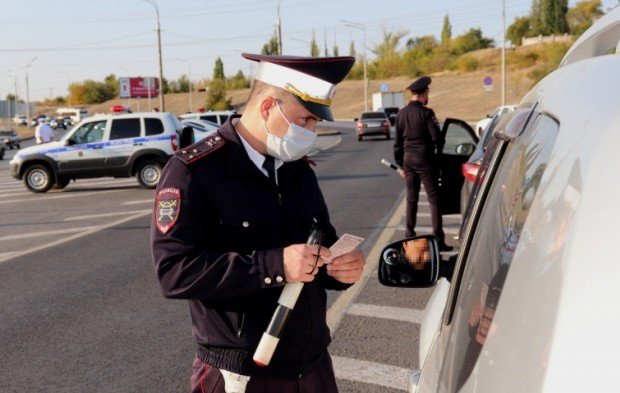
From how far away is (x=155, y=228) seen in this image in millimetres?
2369

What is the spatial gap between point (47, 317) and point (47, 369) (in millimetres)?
1497

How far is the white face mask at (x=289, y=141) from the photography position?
247 centimetres

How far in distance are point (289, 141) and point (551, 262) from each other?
1464mm

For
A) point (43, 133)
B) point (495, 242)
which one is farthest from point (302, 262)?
point (43, 133)

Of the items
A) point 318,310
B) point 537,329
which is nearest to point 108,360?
point 318,310

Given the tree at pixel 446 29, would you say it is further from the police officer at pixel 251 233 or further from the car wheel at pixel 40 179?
the police officer at pixel 251 233

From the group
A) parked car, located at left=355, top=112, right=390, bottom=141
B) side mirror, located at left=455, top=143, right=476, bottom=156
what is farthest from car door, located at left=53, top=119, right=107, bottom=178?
parked car, located at left=355, top=112, right=390, bottom=141

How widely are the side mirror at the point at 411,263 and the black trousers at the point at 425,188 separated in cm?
632

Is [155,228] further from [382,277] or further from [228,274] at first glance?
[382,277]

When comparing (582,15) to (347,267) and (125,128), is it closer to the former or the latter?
→ (125,128)

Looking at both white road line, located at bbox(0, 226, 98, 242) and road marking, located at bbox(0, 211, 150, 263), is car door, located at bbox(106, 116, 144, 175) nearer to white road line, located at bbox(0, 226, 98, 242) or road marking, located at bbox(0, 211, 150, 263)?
road marking, located at bbox(0, 211, 150, 263)

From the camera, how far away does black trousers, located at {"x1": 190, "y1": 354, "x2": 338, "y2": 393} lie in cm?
243

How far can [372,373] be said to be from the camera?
5117mm

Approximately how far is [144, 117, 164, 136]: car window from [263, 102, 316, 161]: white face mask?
56.4 feet
